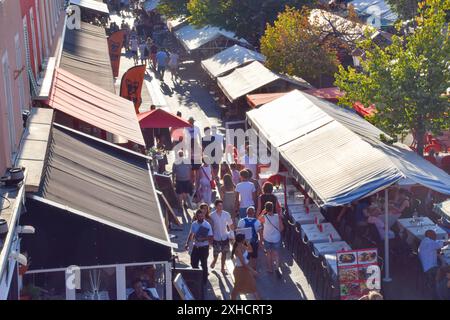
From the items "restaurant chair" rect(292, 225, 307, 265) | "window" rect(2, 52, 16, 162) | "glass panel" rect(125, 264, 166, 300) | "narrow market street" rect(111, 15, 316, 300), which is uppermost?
"window" rect(2, 52, 16, 162)

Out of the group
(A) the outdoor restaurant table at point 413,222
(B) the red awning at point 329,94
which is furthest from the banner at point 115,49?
(A) the outdoor restaurant table at point 413,222

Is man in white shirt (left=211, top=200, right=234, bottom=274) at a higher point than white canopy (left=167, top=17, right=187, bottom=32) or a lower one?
lower

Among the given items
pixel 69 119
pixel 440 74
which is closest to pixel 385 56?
pixel 440 74

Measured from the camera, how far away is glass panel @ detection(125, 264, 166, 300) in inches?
467

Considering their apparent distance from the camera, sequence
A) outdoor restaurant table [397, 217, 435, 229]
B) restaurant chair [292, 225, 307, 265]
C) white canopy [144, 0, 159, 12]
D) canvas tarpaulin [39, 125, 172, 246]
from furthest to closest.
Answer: white canopy [144, 0, 159, 12] < outdoor restaurant table [397, 217, 435, 229] < restaurant chair [292, 225, 307, 265] < canvas tarpaulin [39, 125, 172, 246]

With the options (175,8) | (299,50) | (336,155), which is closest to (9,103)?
(336,155)

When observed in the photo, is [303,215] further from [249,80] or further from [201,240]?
[249,80]

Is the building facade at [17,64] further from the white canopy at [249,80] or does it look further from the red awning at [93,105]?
the white canopy at [249,80]

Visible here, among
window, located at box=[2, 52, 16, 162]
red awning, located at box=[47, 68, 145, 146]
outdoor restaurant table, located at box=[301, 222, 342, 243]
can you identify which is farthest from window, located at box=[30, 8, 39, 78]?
outdoor restaurant table, located at box=[301, 222, 342, 243]

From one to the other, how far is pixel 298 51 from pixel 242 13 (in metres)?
7.06

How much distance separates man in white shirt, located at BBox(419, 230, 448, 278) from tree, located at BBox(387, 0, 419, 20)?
59.5 ft

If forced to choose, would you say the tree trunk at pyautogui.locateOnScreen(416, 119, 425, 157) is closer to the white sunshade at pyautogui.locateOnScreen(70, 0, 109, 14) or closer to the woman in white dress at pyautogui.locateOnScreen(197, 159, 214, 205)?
the woman in white dress at pyautogui.locateOnScreen(197, 159, 214, 205)
